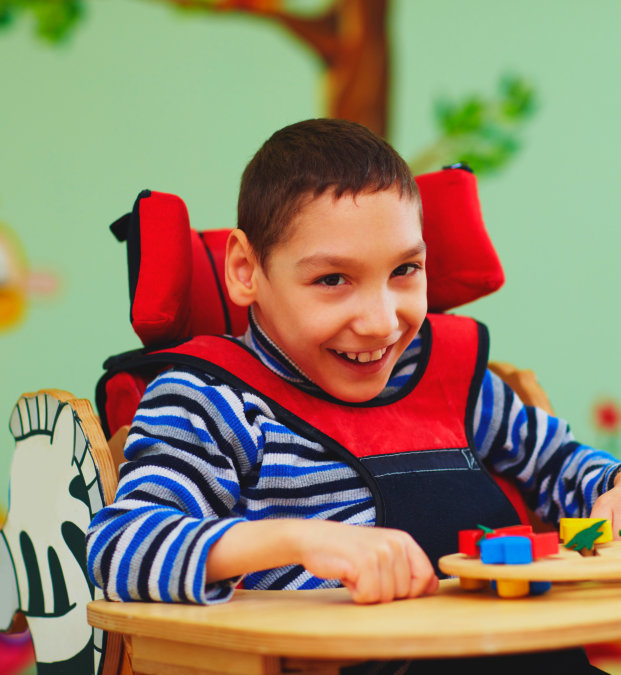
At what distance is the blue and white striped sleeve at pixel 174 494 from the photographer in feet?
2.10

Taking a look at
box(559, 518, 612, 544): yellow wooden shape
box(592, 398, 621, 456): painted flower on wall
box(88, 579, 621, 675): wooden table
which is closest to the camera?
box(88, 579, 621, 675): wooden table

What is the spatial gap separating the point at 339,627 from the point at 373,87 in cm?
193

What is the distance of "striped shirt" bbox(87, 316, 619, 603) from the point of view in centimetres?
65

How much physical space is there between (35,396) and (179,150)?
1221 millimetres

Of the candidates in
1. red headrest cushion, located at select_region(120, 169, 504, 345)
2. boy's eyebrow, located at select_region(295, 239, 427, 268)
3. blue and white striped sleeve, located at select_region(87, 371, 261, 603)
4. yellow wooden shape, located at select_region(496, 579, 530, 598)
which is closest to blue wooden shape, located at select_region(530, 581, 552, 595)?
yellow wooden shape, located at select_region(496, 579, 530, 598)

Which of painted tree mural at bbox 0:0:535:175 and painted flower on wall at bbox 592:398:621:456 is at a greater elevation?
painted tree mural at bbox 0:0:535:175

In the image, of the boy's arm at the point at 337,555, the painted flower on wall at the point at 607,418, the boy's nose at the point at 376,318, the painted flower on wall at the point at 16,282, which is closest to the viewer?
the boy's arm at the point at 337,555

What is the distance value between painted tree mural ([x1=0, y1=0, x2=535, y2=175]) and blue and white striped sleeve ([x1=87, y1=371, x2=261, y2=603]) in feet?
5.02

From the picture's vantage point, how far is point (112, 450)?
92 centimetres

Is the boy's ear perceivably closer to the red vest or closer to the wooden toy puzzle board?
the red vest

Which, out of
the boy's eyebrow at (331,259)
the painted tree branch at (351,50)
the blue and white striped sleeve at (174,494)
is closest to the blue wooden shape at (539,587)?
the blue and white striped sleeve at (174,494)

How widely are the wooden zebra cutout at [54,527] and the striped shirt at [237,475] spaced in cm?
10

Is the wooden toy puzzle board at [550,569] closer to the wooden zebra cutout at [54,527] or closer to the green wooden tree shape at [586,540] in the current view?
the green wooden tree shape at [586,540]

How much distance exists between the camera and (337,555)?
589mm
